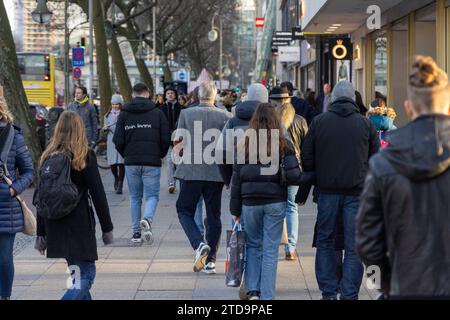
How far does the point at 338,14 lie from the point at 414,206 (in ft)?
57.0

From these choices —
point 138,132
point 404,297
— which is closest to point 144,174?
point 138,132

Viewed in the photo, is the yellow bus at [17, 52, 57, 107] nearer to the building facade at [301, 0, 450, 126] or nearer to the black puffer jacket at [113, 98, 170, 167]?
the building facade at [301, 0, 450, 126]

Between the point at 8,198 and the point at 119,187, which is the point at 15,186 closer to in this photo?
the point at 8,198

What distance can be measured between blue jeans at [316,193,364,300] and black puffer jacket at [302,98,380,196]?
9cm

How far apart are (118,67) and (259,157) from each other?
2987cm

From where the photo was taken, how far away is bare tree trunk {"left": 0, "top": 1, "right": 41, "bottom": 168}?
17500 mm

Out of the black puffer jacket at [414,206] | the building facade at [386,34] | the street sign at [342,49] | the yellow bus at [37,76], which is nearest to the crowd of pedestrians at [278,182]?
the black puffer jacket at [414,206]

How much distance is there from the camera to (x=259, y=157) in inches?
293

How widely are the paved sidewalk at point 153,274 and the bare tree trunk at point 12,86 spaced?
6205mm

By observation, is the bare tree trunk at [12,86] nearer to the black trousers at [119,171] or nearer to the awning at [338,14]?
the black trousers at [119,171]

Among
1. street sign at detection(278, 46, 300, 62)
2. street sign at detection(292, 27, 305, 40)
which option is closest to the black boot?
street sign at detection(292, 27, 305, 40)

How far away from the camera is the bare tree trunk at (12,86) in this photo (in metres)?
17.5
